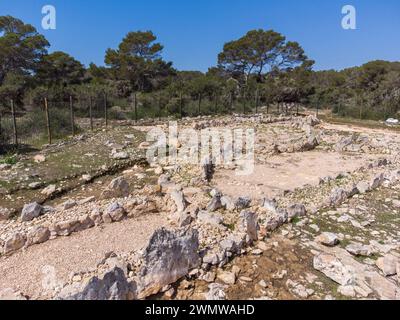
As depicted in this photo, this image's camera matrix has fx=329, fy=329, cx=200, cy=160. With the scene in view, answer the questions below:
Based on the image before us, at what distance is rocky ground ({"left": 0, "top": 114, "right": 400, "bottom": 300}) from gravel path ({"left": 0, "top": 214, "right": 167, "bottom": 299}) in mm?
14

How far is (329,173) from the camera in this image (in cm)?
821

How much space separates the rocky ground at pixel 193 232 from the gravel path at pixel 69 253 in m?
0.01

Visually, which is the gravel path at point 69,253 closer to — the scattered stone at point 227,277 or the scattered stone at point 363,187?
the scattered stone at point 227,277

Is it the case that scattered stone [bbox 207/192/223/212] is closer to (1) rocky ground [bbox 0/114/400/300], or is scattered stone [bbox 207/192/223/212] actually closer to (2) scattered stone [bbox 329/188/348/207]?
(1) rocky ground [bbox 0/114/400/300]

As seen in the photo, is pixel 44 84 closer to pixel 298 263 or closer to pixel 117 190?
pixel 117 190

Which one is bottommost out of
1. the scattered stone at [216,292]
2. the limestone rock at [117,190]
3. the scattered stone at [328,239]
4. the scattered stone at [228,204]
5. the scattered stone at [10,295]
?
the scattered stone at [216,292]

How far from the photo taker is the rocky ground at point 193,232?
333 cm

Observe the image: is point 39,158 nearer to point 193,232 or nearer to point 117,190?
point 117,190

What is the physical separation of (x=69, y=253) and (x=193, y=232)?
154 centimetres

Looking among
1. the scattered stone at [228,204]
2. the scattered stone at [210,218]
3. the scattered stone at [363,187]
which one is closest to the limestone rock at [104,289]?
the scattered stone at [210,218]

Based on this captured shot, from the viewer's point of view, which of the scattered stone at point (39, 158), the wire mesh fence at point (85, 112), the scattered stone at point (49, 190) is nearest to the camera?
the scattered stone at point (49, 190)

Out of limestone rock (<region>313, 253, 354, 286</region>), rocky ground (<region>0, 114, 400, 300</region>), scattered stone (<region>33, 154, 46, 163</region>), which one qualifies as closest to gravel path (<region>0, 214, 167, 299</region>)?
rocky ground (<region>0, 114, 400, 300</region>)

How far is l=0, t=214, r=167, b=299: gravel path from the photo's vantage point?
349cm
